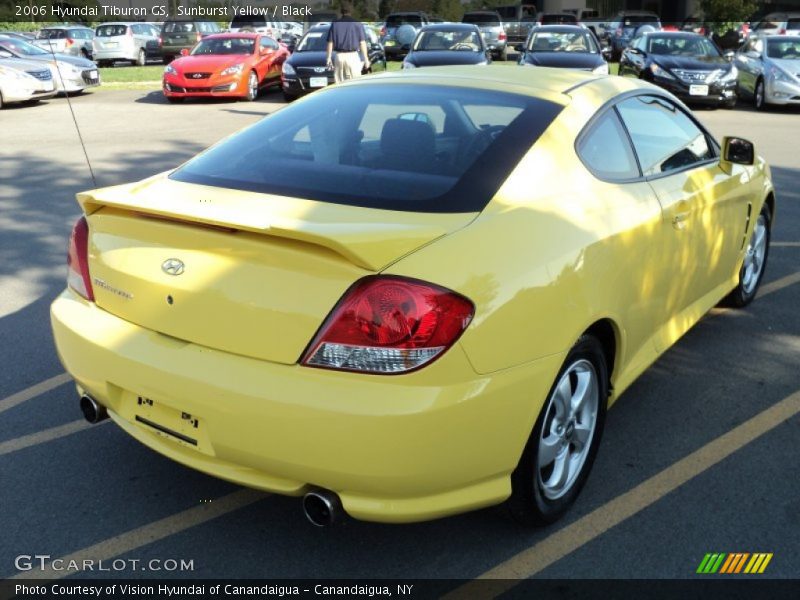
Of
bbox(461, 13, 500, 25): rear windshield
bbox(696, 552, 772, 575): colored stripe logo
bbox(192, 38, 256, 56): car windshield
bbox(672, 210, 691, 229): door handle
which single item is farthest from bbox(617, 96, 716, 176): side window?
bbox(461, 13, 500, 25): rear windshield

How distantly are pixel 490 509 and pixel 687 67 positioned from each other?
1489cm

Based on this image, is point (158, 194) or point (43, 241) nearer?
point (158, 194)

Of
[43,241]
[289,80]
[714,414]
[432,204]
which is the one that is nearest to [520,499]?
[432,204]

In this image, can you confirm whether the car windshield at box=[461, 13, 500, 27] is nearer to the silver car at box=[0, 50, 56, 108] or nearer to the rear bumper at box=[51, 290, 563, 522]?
the silver car at box=[0, 50, 56, 108]

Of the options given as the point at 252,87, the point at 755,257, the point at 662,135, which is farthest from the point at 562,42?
the point at 662,135

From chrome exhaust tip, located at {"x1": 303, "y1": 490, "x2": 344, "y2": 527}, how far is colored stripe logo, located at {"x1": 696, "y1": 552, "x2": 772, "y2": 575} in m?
1.27

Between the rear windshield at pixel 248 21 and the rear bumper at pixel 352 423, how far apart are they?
3742cm

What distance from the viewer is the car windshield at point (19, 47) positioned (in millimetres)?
18562

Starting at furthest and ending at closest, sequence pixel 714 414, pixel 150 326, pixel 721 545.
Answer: pixel 714 414 → pixel 721 545 → pixel 150 326

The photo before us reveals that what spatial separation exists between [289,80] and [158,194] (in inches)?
580

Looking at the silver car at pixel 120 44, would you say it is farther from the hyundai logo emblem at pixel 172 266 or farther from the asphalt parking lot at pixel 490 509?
the hyundai logo emblem at pixel 172 266

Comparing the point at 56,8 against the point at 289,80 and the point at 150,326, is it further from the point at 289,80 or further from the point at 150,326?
the point at 150,326

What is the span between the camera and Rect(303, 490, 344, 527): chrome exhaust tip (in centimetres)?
262

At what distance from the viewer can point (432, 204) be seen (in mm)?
2957
